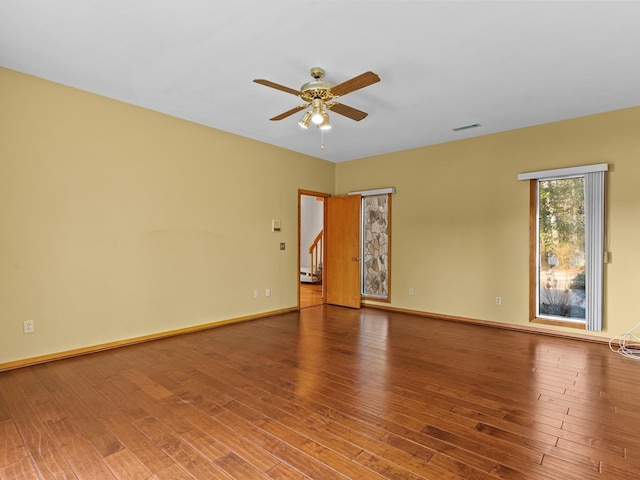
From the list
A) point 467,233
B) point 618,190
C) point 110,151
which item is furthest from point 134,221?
point 618,190

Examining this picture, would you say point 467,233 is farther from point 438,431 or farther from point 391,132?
point 438,431

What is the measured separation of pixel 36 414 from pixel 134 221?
2.16 m

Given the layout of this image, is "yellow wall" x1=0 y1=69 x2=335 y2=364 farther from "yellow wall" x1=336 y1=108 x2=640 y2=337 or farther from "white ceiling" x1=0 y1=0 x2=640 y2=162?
"yellow wall" x1=336 y1=108 x2=640 y2=337

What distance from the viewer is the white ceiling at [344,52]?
2.35 metres

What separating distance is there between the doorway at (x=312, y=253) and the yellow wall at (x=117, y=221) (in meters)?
1.72

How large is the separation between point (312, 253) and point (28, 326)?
21.5 ft

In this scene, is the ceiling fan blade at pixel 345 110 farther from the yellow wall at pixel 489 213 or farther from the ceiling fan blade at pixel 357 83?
the yellow wall at pixel 489 213

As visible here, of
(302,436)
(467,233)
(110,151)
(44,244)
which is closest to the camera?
(302,436)

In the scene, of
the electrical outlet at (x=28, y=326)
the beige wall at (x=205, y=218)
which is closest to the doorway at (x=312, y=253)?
the beige wall at (x=205, y=218)

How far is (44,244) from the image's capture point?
11.0 ft

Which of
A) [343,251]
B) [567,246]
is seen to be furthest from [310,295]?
[567,246]

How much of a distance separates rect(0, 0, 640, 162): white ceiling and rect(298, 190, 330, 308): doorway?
3.10 metres

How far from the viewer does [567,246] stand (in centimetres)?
443

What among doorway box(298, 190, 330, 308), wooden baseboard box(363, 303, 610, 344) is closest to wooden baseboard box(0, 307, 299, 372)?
doorway box(298, 190, 330, 308)
